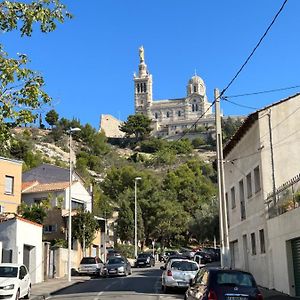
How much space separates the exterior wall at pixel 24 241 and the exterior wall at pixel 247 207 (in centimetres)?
1205

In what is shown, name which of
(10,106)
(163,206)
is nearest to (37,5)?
(10,106)

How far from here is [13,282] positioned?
19.6 meters

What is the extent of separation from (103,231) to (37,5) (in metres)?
47.2

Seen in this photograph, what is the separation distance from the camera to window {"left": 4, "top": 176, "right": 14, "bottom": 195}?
4786cm

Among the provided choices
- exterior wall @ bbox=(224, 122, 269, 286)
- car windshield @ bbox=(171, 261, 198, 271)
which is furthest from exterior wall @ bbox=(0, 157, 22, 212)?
car windshield @ bbox=(171, 261, 198, 271)

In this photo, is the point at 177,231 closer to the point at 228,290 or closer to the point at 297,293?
the point at 297,293

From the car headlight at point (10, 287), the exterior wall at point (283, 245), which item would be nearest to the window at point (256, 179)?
the exterior wall at point (283, 245)

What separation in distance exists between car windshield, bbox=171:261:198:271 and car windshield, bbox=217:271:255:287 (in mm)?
10867

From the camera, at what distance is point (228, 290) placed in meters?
13.1

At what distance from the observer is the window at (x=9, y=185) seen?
47.9 meters

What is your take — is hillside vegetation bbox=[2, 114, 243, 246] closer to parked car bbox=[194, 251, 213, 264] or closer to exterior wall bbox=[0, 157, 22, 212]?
exterior wall bbox=[0, 157, 22, 212]

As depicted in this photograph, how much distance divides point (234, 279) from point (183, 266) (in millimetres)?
11275

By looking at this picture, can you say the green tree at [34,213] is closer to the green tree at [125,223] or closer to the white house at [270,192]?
the white house at [270,192]

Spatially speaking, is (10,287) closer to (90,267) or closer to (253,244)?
(253,244)
